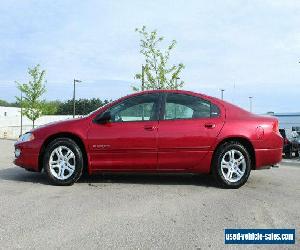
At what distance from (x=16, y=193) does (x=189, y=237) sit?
2.98 m

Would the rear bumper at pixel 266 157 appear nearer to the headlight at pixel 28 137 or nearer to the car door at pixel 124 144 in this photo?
the car door at pixel 124 144

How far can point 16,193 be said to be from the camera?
606cm

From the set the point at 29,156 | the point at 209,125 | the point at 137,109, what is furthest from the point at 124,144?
the point at 29,156

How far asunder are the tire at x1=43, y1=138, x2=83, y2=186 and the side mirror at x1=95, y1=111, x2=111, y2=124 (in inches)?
20.9

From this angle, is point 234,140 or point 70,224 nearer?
point 70,224

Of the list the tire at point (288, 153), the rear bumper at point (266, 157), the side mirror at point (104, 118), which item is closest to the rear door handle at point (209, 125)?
→ the rear bumper at point (266, 157)

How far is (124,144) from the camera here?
21.8 feet

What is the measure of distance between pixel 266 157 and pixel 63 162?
3.20 meters

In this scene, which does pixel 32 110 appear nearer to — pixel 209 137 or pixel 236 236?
pixel 209 137

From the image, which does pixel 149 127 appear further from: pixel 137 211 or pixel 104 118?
pixel 137 211

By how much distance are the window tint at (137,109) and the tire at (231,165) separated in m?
1.19

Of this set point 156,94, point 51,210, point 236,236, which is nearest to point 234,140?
point 156,94

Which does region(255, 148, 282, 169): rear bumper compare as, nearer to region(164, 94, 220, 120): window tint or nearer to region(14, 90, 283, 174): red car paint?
region(14, 90, 283, 174): red car paint

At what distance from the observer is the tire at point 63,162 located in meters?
6.68
